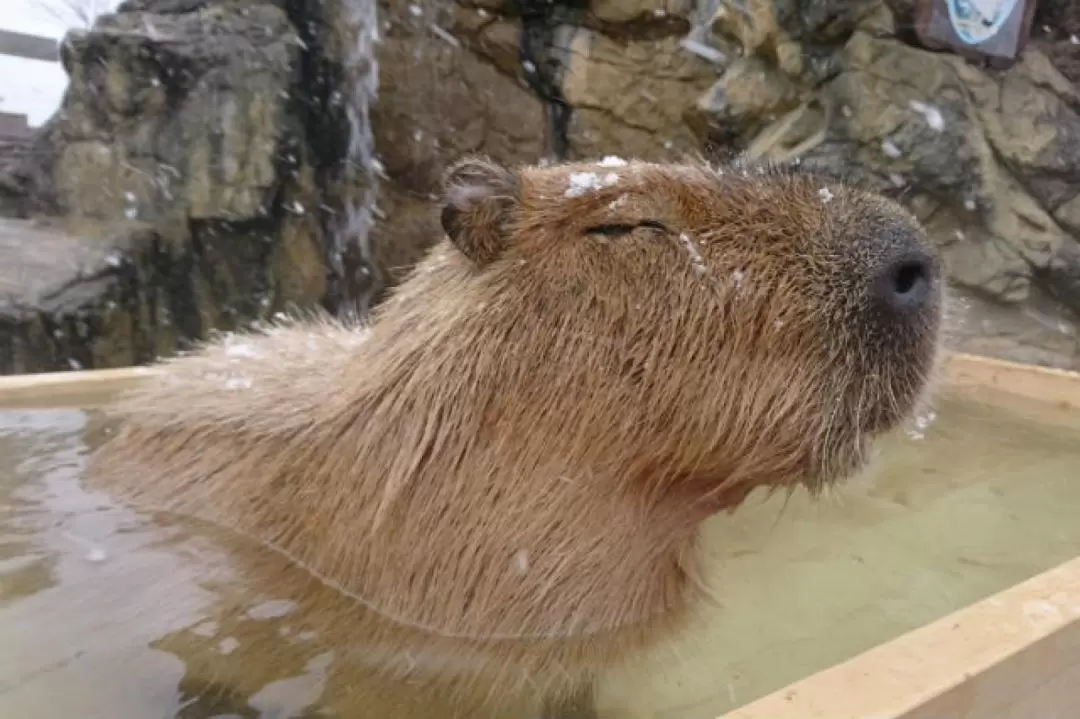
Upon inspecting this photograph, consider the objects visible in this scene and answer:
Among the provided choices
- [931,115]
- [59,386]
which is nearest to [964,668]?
[59,386]

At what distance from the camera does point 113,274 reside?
472 centimetres

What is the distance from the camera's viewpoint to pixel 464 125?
610 centimetres

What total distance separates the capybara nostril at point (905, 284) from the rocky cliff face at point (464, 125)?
3146 millimetres

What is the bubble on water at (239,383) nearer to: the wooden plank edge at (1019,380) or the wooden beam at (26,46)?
the wooden plank edge at (1019,380)

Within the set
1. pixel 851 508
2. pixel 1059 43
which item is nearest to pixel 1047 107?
pixel 1059 43

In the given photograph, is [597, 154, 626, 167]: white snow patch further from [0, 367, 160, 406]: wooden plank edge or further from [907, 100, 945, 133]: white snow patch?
[907, 100, 945, 133]: white snow patch

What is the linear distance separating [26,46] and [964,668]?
6036mm

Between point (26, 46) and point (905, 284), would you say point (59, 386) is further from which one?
point (26, 46)

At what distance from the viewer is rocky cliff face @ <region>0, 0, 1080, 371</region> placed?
4.48 meters

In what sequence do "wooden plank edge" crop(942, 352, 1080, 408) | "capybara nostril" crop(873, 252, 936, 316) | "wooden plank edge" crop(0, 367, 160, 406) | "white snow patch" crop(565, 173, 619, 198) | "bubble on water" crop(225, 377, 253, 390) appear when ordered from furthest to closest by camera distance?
"wooden plank edge" crop(942, 352, 1080, 408) → "wooden plank edge" crop(0, 367, 160, 406) → "bubble on water" crop(225, 377, 253, 390) → "white snow patch" crop(565, 173, 619, 198) → "capybara nostril" crop(873, 252, 936, 316)

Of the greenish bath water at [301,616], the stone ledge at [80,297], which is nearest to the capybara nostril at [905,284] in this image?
the greenish bath water at [301,616]

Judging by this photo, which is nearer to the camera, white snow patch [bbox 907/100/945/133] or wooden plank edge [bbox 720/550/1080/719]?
wooden plank edge [bbox 720/550/1080/719]

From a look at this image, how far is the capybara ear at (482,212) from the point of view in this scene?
49.4 inches

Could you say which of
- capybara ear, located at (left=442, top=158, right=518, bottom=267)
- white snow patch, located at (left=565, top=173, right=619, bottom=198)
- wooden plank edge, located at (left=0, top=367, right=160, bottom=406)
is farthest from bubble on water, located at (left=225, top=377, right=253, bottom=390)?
→ wooden plank edge, located at (left=0, top=367, right=160, bottom=406)
